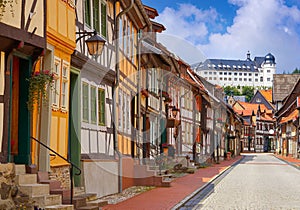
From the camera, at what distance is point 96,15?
17156mm

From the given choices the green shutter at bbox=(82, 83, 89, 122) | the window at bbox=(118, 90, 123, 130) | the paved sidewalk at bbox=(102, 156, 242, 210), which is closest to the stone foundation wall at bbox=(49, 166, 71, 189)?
the paved sidewalk at bbox=(102, 156, 242, 210)

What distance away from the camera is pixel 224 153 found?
6406cm

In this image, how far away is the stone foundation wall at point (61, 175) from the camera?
12.8 metres

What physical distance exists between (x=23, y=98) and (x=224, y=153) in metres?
53.9

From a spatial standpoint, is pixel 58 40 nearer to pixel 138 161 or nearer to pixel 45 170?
pixel 45 170

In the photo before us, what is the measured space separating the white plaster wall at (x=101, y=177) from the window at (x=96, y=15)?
151 inches

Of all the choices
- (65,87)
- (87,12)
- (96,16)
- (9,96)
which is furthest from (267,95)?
(9,96)

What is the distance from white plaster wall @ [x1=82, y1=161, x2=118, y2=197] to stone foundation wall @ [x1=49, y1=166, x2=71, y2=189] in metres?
1.28

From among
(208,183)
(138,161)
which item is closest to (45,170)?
(138,161)

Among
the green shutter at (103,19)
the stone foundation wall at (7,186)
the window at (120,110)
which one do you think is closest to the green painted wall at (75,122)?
the green shutter at (103,19)

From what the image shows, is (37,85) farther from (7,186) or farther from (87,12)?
(87,12)

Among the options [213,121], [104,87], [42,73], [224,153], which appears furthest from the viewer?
[224,153]

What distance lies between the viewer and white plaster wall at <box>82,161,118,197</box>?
50.7ft

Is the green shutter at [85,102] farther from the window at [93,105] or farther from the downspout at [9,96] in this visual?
the downspout at [9,96]
